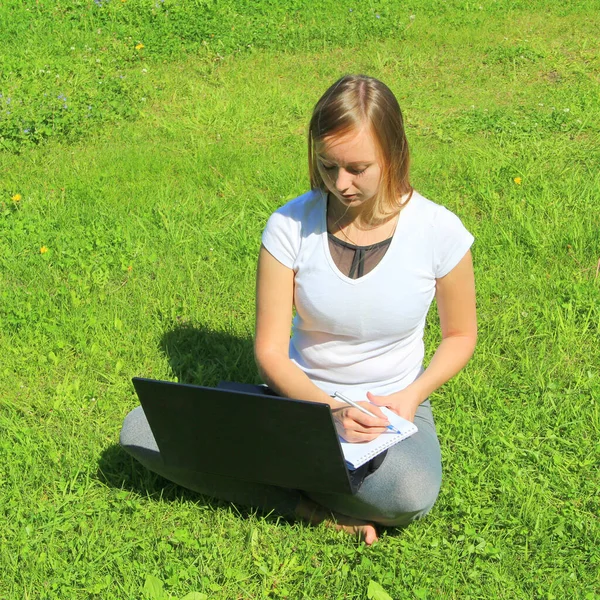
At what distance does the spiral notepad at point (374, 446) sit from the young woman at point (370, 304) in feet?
0.12

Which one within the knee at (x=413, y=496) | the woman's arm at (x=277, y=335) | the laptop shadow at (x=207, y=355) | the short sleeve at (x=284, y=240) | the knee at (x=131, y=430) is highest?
the short sleeve at (x=284, y=240)

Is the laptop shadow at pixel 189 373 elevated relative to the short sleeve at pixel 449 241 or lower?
lower

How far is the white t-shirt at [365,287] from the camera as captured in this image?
2.72 metres

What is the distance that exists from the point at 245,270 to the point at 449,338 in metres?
1.74

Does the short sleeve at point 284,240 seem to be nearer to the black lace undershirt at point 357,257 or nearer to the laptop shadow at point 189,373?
the black lace undershirt at point 357,257

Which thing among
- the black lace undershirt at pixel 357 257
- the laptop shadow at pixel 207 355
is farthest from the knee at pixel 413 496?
the laptop shadow at pixel 207 355

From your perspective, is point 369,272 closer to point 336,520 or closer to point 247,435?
point 247,435

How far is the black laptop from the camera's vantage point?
2375mm

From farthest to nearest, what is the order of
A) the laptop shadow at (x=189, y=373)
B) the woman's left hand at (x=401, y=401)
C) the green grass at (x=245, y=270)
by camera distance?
1. the laptop shadow at (x=189, y=373)
2. the green grass at (x=245, y=270)
3. the woman's left hand at (x=401, y=401)

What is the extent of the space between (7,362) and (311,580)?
1.82 meters

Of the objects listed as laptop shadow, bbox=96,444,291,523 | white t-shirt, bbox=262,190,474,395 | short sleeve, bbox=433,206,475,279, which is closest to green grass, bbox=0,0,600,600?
laptop shadow, bbox=96,444,291,523

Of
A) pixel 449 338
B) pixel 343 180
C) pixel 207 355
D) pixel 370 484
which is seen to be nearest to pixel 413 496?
pixel 370 484

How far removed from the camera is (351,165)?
2.52 metres

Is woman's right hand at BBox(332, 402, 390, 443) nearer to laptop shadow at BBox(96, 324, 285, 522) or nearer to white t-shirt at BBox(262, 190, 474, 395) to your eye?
white t-shirt at BBox(262, 190, 474, 395)
